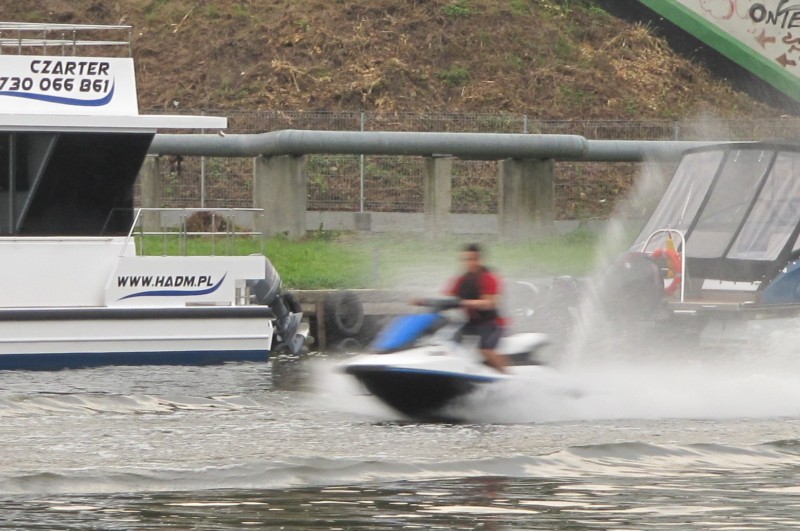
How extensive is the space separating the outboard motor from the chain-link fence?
913 centimetres

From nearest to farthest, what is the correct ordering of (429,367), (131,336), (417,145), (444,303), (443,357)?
(429,367)
(443,357)
(444,303)
(131,336)
(417,145)

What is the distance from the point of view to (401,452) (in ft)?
42.2

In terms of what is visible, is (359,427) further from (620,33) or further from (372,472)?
(620,33)

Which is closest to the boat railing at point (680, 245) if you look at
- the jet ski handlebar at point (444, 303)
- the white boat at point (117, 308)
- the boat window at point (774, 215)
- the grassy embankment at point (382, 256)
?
the boat window at point (774, 215)

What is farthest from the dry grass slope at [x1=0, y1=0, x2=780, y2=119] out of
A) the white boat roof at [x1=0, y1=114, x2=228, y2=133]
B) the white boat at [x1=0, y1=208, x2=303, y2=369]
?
the white boat at [x1=0, y1=208, x2=303, y2=369]

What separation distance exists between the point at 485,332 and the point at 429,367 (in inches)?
29.6

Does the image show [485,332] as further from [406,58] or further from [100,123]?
[406,58]

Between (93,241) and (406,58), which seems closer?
(93,241)

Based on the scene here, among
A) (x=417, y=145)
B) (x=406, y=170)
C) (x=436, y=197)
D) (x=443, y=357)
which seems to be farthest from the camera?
(x=406, y=170)

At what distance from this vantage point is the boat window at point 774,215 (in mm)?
18062

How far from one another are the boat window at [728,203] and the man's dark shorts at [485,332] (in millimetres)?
4558

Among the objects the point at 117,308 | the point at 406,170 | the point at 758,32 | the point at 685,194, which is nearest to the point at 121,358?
the point at 117,308

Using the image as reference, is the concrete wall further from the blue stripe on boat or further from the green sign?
the green sign

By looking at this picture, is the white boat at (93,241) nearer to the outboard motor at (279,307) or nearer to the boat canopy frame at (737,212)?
the outboard motor at (279,307)
